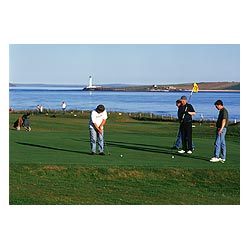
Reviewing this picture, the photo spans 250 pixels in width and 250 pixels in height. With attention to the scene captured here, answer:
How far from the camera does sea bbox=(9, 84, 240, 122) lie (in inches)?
847

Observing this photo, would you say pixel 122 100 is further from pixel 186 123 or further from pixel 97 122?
pixel 97 122

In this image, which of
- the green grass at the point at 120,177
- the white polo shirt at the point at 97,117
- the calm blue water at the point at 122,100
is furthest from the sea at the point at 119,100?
the white polo shirt at the point at 97,117

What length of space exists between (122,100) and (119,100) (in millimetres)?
140

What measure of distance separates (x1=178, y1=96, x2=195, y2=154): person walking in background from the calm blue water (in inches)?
165

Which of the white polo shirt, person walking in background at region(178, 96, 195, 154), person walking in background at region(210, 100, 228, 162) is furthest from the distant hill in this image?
person walking in background at region(210, 100, 228, 162)

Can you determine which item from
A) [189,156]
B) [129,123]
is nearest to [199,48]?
[189,156]

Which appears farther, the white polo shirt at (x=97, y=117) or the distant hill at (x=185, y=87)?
the distant hill at (x=185, y=87)

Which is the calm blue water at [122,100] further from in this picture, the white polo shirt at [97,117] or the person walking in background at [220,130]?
the person walking in background at [220,130]

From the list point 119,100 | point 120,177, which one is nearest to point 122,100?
point 119,100

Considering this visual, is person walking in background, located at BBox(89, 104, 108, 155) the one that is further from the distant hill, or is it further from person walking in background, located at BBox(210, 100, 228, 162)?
the distant hill

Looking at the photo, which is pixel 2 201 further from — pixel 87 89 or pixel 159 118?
pixel 159 118

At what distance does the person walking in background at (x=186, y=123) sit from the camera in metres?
17.2

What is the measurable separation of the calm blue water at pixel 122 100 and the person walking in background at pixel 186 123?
4203mm
